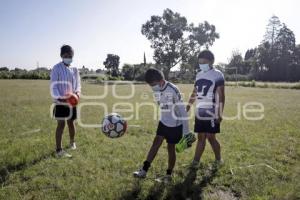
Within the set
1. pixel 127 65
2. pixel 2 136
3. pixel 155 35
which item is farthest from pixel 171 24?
pixel 2 136

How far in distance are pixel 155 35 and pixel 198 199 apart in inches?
2900

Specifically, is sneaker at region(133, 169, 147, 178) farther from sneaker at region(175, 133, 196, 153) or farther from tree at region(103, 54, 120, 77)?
tree at region(103, 54, 120, 77)

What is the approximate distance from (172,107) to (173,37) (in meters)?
71.3

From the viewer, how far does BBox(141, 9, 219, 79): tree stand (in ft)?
249

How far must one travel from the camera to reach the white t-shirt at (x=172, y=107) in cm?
558

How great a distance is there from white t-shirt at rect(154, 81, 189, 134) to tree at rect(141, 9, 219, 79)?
229 ft

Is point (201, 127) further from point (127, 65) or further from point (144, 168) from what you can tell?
point (127, 65)

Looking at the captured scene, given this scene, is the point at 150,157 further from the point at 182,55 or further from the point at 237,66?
the point at 237,66

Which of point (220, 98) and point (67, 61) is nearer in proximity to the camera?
point (220, 98)

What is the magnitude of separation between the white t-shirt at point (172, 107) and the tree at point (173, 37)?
69885 millimetres

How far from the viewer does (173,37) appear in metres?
75.6

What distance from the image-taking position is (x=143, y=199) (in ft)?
16.4

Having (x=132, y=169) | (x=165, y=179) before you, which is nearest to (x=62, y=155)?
(x=132, y=169)

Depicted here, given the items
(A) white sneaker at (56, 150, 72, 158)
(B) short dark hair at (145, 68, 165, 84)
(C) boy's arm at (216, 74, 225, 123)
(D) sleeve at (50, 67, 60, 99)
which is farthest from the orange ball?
(C) boy's arm at (216, 74, 225, 123)
